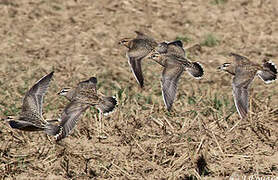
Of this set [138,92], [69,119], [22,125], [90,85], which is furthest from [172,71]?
[22,125]

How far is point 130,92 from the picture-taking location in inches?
318

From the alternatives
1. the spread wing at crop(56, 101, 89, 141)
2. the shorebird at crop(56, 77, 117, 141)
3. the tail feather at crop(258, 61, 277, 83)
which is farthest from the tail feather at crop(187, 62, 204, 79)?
the spread wing at crop(56, 101, 89, 141)

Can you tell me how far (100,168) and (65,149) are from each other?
467 millimetres

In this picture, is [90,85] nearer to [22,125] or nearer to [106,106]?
[106,106]

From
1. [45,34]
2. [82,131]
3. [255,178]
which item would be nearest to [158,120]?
[82,131]

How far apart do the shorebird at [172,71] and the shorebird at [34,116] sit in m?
1.29

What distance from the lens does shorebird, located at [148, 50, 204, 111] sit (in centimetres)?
646

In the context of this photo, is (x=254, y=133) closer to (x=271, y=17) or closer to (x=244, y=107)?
(x=244, y=107)

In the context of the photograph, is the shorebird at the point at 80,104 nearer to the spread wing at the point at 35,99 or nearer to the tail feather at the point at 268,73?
the spread wing at the point at 35,99

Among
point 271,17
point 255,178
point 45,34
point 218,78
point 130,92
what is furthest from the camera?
point 271,17

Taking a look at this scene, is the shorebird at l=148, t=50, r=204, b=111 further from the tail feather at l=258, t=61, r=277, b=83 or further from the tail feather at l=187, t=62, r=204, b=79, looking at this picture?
the tail feather at l=258, t=61, r=277, b=83

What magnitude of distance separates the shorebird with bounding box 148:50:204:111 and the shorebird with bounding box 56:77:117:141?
597mm

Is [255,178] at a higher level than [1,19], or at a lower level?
lower

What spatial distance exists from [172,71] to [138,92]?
154 cm
